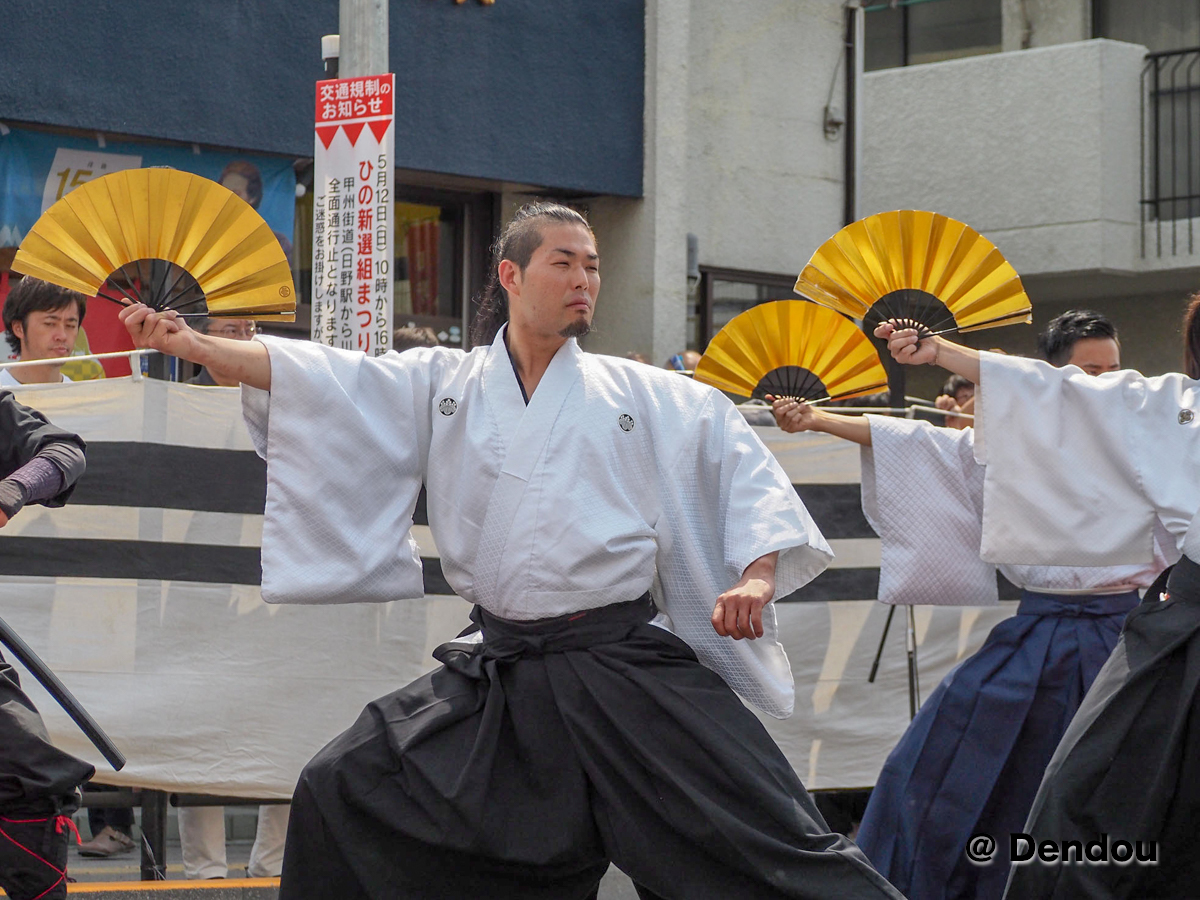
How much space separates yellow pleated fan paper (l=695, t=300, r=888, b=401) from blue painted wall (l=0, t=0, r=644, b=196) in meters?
3.86

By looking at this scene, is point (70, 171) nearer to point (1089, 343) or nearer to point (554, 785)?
point (1089, 343)

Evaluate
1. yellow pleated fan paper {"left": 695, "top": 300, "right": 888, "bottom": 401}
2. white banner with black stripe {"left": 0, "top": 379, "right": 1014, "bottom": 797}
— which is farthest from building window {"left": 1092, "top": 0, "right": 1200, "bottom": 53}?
white banner with black stripe {"left": 0, "top": 379, "right": 1014, "bottom": 797}

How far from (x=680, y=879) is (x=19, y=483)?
1907 millimetres

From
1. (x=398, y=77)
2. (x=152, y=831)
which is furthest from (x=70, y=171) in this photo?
(x=152, y=831)

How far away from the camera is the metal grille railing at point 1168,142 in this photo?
40.5ft

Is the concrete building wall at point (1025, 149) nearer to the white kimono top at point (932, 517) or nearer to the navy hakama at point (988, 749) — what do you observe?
the white kimono top at point (932, 517)

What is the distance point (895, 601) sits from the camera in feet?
17.6

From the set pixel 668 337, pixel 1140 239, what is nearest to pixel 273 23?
pixel 668 337

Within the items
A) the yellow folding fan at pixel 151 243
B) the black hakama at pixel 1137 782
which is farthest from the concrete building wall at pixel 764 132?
the black hakama at pixel 1137 782

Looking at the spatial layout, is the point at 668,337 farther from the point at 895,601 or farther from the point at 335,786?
the point at 335,786

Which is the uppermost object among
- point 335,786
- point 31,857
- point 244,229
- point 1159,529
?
point 244,229

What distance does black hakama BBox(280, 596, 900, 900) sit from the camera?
340 centimetres

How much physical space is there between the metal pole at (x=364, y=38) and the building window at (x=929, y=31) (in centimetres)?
943

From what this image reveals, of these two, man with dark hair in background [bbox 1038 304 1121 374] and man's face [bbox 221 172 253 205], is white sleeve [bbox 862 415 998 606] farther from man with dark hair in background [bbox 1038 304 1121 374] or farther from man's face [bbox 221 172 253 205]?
man's face [bbox 221 172 253 205]
